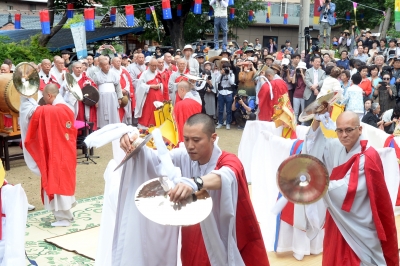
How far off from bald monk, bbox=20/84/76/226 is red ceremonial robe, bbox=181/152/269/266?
331cm

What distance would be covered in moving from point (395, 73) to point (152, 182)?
973 centimetres

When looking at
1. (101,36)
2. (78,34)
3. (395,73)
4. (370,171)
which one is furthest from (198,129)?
(101,36)

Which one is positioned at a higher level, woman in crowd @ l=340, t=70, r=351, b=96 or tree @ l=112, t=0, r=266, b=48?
tree @ l=112, t=0, r=266, b=48

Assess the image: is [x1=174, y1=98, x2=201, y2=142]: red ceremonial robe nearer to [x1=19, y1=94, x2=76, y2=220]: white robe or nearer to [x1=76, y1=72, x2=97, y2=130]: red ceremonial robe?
[x1=19, y1=94, x2=76, y2=220]: white robe

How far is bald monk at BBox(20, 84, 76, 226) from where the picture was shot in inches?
238

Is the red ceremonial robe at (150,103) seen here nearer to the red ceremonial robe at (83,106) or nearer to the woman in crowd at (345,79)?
the red ceremonial robe at (83,106)

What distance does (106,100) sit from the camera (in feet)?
35.4

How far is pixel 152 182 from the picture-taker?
8.44 feet

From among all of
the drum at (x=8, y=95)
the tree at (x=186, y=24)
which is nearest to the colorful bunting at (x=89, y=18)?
the drum at (x=8, y=95)

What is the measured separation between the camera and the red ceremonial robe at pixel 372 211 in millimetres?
3590

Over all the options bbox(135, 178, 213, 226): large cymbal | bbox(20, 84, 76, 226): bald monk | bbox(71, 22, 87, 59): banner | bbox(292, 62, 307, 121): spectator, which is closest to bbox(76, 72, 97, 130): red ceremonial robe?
bbox(71, 22, 87, 59): banner

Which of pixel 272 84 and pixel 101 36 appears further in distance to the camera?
pixel 101 36

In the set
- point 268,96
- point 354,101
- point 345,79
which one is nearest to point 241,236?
point 354,101

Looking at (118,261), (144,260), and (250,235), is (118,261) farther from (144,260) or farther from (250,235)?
(250,235)
